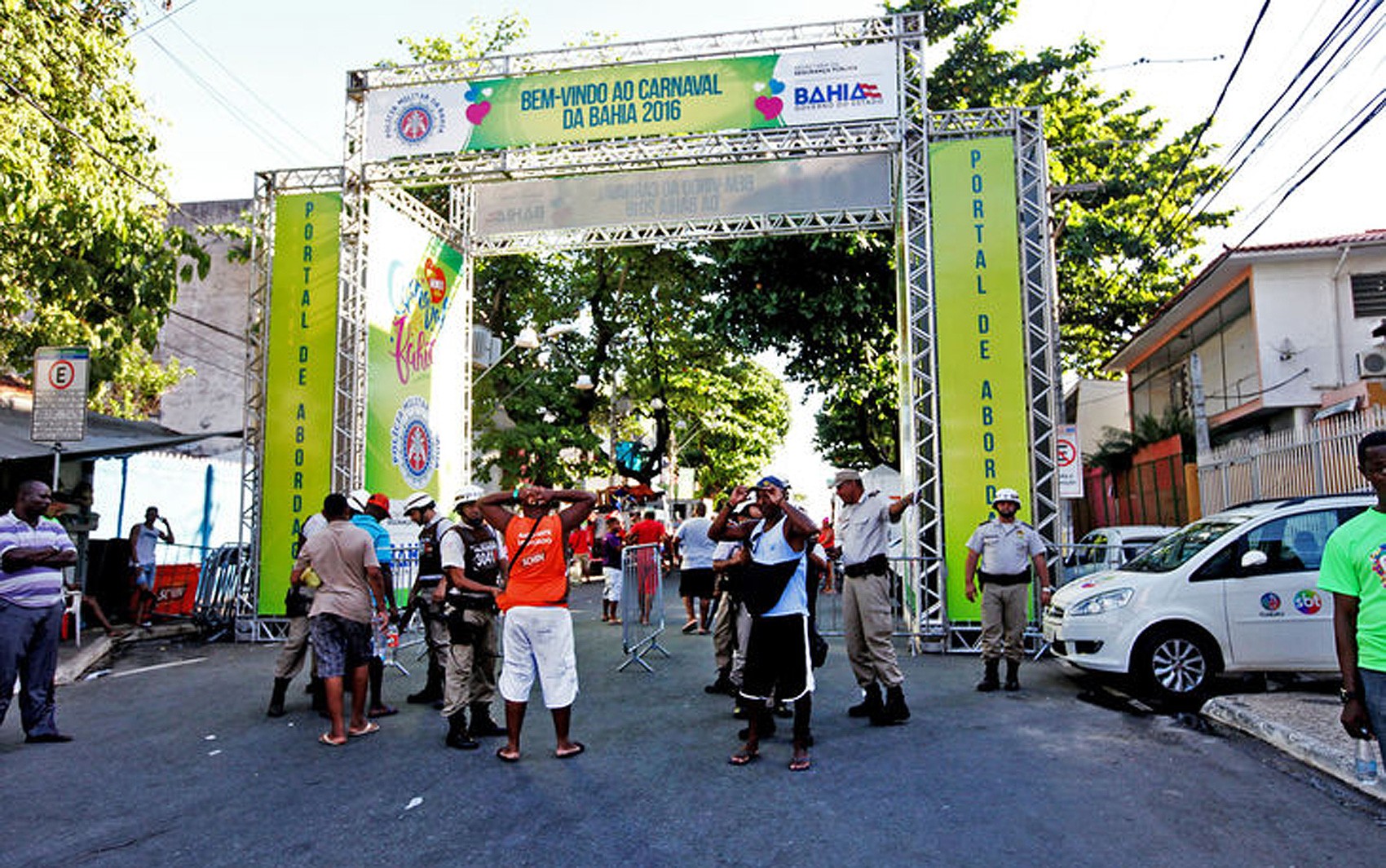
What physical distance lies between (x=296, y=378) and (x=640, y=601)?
19.1 ft

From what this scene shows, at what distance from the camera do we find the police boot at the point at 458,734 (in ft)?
21.1

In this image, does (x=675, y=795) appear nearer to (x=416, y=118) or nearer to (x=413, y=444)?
(x=413, y=444)

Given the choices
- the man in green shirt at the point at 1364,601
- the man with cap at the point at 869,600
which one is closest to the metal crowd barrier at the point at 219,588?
the man with cap at the point at 869,600

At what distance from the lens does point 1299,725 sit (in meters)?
6.27

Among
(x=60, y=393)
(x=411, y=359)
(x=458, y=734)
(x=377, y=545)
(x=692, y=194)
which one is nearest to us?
(x=458, y=734)

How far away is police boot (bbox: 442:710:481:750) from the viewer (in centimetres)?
644

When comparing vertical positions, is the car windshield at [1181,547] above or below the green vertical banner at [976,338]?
below

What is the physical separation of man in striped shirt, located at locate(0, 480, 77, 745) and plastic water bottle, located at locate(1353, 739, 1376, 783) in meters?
7.98

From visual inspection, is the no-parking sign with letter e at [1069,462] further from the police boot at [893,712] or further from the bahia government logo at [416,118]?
the bahia government logo at [416,118]

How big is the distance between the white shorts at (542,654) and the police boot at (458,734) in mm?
670

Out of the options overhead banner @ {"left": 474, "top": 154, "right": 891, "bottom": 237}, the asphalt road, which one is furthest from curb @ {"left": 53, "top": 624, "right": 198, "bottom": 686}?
overhead banner @ {"left": 474, "top": 154, "right": 891, "bottom": 237}

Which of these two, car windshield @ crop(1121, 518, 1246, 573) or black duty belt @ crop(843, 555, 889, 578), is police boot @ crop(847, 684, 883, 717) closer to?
black duty belt @ crop(843, 555, 889, 578)

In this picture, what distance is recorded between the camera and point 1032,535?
8.68 meters

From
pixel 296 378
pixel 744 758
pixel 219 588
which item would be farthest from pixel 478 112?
pixel 744 758
